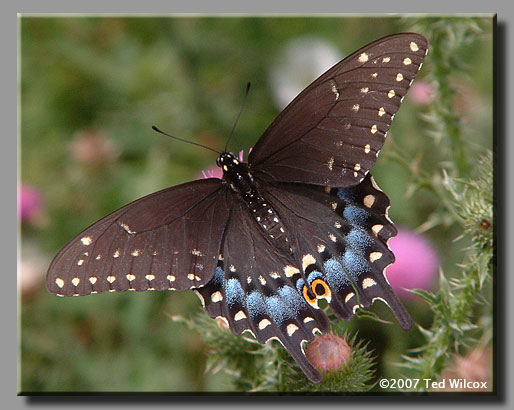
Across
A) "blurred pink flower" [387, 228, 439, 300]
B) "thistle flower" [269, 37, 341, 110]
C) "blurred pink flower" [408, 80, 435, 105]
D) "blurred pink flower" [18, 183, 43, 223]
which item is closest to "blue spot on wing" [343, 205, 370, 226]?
"blurred pink flower" [387, 228, 439, 300]

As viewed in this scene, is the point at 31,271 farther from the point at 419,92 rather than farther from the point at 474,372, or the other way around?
the point at 419,92

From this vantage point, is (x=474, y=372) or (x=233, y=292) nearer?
(x=233, y=292)

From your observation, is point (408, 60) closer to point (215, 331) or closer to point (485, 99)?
point (215, 331)

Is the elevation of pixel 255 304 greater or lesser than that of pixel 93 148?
lesser

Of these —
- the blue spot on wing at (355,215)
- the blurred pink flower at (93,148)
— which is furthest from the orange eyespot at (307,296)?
the blurred pink flower at (93,148)

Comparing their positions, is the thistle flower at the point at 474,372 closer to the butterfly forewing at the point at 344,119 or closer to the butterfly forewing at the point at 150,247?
the butterfly forewing at the point at 344,119

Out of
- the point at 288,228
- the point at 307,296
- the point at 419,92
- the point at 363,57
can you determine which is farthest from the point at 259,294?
the point at 419,92
